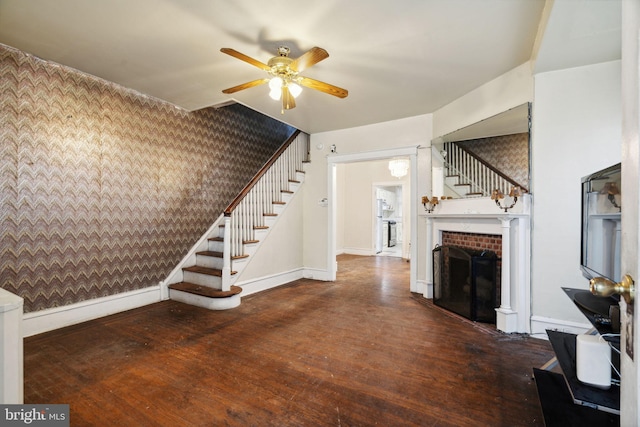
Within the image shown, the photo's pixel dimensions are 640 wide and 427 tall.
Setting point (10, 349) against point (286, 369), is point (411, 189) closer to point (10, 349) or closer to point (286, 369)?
point (286, 369)

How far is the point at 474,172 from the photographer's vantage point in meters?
3.65

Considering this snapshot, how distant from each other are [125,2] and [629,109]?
2.85m

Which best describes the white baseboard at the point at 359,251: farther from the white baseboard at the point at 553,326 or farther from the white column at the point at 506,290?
the white baseboard at the point at 553,326

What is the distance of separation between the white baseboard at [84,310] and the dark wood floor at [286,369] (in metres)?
0.13

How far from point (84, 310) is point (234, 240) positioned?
1822 millimetres

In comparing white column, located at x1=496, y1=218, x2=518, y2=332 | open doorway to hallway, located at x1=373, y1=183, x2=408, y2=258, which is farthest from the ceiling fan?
open doorway to hallway, located at x1=373, y1=183, x2=408, y2=258

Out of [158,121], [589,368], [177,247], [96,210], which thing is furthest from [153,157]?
[589,368]

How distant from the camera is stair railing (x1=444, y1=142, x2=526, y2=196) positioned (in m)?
3.32

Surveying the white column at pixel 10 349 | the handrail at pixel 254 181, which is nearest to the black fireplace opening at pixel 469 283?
the handrail at pixel 254 181

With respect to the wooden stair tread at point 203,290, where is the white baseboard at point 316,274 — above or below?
below

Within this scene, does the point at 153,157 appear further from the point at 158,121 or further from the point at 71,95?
the point at 71,95

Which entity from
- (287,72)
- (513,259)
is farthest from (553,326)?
(287,72)

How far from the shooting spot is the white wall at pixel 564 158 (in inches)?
101

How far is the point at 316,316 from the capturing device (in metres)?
3.44
